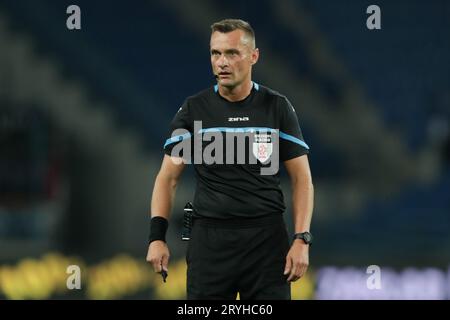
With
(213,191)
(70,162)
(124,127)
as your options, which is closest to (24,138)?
(70,162)

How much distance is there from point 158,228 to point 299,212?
55cm

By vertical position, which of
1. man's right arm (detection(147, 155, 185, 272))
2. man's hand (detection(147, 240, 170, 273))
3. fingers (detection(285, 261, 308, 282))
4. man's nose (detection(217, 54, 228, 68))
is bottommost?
fingers (detection(285, 261, 308, 282))

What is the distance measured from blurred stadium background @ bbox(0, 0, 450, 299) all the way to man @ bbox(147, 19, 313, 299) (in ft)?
16.2

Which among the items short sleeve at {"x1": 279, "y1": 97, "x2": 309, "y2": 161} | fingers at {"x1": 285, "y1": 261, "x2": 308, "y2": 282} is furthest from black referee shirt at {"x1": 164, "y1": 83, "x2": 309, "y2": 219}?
fingers at {"x1": 285, "y1": 261, "x2": 308, "y2": 282}

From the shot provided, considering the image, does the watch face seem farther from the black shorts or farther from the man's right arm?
the man's right arm

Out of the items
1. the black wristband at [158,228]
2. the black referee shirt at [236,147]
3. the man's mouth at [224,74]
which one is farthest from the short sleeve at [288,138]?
the black wristband at [158,228]

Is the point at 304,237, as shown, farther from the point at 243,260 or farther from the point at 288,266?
the point at 243,260

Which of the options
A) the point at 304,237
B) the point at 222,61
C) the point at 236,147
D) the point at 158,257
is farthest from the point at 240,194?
the point at 222,61

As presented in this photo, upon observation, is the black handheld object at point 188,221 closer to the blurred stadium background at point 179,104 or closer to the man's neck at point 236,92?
the man's neck at point 236,92

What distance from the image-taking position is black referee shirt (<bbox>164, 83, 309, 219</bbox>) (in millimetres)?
3389

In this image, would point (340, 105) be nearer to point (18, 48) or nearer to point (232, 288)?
point (18, 48)

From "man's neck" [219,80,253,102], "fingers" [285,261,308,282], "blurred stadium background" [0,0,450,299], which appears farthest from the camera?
"blurred stadium background" [0,0,450,299]

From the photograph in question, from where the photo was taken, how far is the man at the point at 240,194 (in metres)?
3.39

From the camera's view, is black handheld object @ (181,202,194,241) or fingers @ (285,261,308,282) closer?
fingers @ (285,261,308,282)
